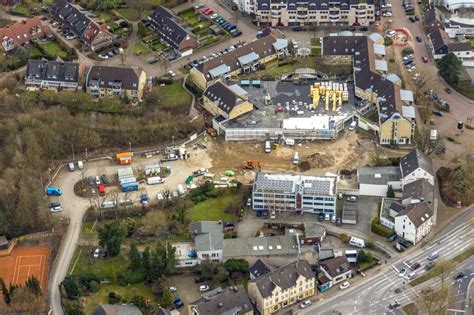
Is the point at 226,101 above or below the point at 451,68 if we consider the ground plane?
below

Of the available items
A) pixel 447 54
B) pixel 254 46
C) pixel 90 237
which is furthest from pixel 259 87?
pixel 90 237

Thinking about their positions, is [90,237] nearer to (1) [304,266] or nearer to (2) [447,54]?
(1) [304,266]

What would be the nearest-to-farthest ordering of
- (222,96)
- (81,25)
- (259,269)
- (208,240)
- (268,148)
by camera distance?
(259,269) → (208,240) → (268,148) → (222,96) → (81,25)

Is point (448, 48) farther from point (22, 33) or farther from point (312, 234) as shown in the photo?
point (22, 33)

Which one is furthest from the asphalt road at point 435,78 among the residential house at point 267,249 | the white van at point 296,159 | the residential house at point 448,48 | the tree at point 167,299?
the tree at point 167,299

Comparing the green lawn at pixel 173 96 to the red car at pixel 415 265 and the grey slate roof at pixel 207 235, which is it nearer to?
the grey slate roof at pixel 207 235

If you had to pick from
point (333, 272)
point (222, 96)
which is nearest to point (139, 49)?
point (222, 96)

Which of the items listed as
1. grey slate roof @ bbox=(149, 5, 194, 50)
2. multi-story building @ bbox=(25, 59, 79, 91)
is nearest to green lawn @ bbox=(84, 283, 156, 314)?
multi-story building @ bbox=(25, 59, 79, 91)
